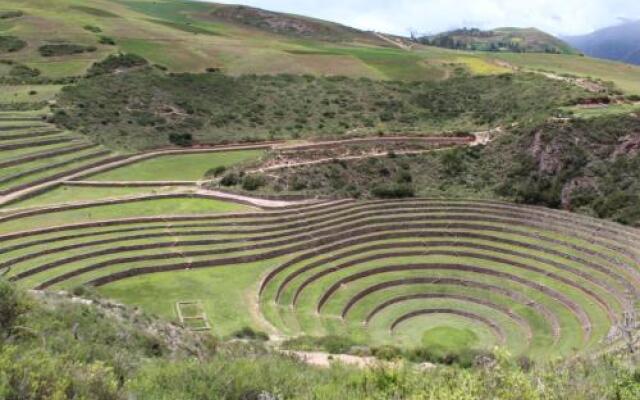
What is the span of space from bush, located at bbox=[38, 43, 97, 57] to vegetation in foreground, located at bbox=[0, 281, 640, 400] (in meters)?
53.0

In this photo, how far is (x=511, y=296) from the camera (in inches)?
1152

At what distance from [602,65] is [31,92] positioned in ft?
243

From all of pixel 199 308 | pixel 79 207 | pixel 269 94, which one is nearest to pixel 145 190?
pixel 79 207

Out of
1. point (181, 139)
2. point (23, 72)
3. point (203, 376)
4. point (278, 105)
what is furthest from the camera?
point (278, 105)

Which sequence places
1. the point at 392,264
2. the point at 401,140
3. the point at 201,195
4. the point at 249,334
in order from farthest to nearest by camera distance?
the point at 401,140
the point at 201,195
the point at 392,264
the point at 249,334

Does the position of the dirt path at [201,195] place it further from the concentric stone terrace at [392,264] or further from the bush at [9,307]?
the bush at [9,307]

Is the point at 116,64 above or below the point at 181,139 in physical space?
above

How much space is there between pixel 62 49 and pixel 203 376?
2363 inches

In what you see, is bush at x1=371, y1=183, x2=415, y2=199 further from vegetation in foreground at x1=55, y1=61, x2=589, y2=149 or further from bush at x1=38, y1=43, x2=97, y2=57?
bush at x1=38, y1=43, x2=97, y2=57

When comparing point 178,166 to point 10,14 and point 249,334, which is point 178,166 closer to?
point 249,334

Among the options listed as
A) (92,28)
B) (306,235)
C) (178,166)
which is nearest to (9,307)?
(306,235)

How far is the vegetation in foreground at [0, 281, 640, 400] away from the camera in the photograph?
998 cm

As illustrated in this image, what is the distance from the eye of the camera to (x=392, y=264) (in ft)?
103

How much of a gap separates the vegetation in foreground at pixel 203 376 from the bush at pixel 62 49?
174 ft
